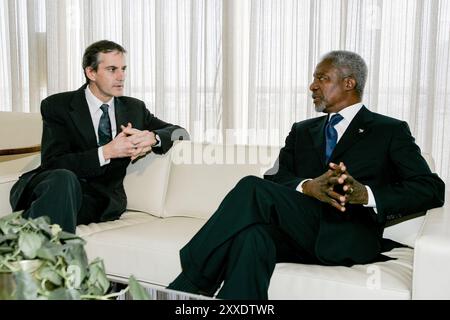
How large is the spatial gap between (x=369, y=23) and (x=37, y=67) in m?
2.71

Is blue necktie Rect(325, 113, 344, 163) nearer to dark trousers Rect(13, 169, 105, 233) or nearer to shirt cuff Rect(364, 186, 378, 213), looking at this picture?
shirt cuff Rect(364, 186, 378, 213)

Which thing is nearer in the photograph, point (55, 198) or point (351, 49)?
point (55, 198)

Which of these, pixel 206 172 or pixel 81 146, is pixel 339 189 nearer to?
pixel 206 172

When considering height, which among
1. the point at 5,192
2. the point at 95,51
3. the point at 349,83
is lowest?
the point at 5,192

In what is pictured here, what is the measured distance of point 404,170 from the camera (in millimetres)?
1975

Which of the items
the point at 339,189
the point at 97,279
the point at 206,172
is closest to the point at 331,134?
the point at 339,189

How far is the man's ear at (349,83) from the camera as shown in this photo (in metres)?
2.23

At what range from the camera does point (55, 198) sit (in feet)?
7.23

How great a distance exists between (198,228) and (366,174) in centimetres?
73

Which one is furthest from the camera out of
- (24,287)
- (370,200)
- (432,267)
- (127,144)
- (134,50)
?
(134,50)

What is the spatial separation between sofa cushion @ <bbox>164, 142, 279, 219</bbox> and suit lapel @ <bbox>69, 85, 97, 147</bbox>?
1.29ft

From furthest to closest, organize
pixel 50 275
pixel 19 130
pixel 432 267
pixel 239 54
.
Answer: pixel 239 54 → pixel 19 130 → pixel 432 267 → pixel 50 275

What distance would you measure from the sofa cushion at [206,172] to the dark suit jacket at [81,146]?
13 cm
